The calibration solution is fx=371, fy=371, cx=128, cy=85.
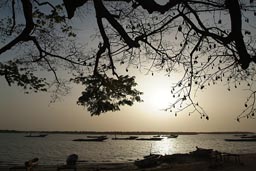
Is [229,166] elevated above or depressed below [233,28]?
below

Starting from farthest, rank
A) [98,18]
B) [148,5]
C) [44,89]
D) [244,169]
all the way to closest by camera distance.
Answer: [244,169] < [44,89] < [98,18] < [148,5]

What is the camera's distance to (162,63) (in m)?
7.54

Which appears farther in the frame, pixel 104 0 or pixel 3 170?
pixel 3 170

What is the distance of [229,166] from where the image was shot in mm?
26953

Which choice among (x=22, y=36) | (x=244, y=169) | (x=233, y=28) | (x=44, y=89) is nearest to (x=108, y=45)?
(x=22, y=36)

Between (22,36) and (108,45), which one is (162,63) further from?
(22,36)

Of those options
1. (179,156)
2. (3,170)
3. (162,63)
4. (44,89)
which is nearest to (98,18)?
(162,63)

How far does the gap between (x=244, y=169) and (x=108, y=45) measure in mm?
21114

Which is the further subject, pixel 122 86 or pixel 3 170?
pixel 3 170

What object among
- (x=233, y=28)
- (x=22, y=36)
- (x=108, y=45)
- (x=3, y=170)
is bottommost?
(x=3, y=170)

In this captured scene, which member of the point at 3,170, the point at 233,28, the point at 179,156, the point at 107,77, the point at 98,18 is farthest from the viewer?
the point at 179,156

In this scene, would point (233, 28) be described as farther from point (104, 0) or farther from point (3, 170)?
point (3, 170)

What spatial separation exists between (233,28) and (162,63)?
2.64 meters

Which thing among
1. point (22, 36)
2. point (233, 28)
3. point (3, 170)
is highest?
point (22, 36)
